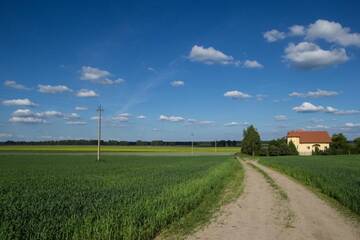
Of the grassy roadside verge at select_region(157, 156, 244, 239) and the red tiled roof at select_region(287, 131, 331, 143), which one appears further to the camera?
the red tiled roof at select_region(287, 131, 331, 143)

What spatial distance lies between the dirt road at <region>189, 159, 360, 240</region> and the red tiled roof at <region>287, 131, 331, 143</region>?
368 ft

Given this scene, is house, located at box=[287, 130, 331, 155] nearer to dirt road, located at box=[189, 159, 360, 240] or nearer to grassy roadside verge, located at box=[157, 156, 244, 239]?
grassy roadside verge, located at box=[157, 156, 244, 239]

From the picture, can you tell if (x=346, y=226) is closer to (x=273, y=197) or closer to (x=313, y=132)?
(x=273, y=197)

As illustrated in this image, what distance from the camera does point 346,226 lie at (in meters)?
10.7

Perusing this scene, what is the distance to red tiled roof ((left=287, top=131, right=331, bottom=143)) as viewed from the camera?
398 feet

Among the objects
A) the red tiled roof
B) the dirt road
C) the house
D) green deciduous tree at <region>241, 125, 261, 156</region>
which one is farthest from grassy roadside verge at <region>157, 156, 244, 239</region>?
the red tiled roof

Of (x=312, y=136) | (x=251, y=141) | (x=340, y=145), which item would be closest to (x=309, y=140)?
(x=312, y=136)

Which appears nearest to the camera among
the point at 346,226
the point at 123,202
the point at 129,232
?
the point at 129,232

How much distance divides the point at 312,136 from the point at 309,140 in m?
3.71

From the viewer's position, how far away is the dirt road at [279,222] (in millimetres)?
9445

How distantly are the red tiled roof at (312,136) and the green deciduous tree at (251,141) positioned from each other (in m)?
23.9

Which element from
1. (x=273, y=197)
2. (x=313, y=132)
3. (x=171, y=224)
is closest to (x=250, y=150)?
(x=313, y=132)

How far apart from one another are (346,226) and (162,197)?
642cm

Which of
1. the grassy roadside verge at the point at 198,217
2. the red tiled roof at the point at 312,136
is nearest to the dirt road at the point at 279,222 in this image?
the grassy roadside verge at the point at 198,217
